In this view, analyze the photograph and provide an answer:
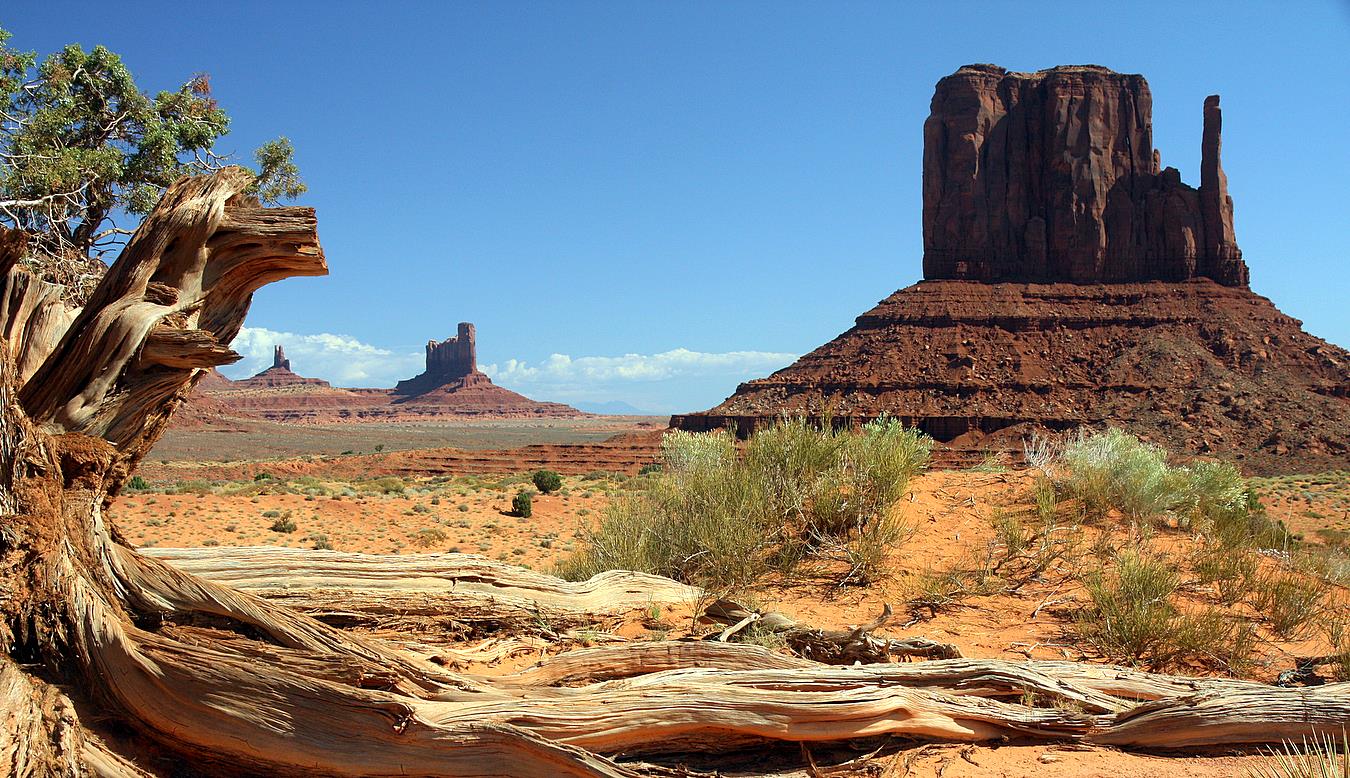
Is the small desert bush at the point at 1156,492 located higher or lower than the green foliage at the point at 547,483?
higher

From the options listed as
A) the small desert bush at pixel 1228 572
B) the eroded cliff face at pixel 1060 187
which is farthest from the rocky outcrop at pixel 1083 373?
the small desert bush at pixel 1228 572

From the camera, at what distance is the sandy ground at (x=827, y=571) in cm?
424

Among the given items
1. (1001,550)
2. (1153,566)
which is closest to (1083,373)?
(1001,550)

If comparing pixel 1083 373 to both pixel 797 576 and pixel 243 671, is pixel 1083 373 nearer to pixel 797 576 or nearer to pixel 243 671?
pixel 797 576

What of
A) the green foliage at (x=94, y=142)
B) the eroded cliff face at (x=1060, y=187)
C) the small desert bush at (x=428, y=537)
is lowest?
the small desert bush at (x=428, y=537)

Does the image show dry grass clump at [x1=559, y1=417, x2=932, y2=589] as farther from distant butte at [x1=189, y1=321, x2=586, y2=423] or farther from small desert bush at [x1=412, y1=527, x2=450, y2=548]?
distant butte at [x1=189, y1=321, x2=586, y2=423]

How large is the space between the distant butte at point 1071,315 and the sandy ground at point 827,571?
74.7ft

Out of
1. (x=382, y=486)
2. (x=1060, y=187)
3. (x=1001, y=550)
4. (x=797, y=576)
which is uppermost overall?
(x=1060, y=187)

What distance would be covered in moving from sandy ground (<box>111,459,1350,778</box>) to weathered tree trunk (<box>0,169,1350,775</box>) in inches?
9.9

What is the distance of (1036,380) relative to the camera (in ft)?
196

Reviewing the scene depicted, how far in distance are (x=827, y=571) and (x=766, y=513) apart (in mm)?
985

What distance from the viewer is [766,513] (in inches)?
356

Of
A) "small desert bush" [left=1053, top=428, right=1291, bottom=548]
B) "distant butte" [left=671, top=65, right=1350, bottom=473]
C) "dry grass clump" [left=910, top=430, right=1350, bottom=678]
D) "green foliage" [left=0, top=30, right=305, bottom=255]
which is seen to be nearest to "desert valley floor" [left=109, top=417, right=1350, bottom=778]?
"dry grass clump" [left=910, top=430, right=1350, bottom=678]

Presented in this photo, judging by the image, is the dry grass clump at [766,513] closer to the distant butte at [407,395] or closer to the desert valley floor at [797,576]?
the desert valley floor at [797,576]
